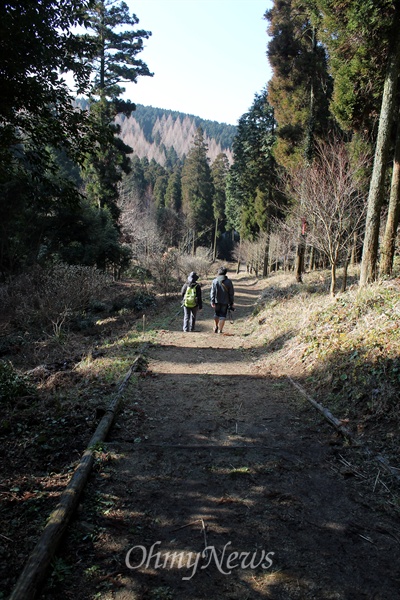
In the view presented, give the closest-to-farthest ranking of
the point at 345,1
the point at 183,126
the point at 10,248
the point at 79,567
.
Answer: the point at 79,567 < the point at 345,1 < the point at 10,248 < the point at 183,126

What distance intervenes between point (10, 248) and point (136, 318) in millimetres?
7980

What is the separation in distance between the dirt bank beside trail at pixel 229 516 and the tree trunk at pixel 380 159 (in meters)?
5.06

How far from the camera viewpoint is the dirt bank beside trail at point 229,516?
2.29m

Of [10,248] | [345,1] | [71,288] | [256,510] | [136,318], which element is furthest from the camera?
[10,248]

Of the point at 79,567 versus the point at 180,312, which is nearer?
the point at 79,567

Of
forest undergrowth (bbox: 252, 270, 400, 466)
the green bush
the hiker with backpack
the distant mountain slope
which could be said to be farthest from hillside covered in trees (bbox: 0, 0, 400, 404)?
the distant mountain slope

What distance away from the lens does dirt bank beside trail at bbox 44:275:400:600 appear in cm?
229

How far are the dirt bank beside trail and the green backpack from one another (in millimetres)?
5688

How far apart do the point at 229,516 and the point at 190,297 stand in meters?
8.06

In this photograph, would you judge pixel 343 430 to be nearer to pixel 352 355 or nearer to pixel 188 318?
pixel 352 355

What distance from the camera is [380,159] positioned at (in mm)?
8500

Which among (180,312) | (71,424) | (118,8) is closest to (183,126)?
(118,8)

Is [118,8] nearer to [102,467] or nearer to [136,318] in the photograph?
[136,318]

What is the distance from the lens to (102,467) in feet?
11.7
